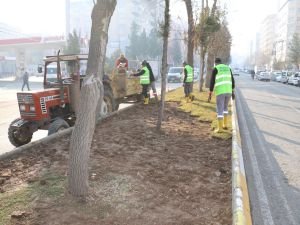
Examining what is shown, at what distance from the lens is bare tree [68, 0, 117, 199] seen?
179 inches

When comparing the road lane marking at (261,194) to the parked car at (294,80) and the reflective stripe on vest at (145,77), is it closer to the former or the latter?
the reflective stripe on vest at (145,77)

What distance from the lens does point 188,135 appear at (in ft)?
29.7

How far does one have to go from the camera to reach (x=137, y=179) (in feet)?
18.0

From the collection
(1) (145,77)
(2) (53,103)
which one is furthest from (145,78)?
(2) (53,103)

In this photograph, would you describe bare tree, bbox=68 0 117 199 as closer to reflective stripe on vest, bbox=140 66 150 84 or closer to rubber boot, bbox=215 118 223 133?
rubber boot, bbox=215 118 223 133

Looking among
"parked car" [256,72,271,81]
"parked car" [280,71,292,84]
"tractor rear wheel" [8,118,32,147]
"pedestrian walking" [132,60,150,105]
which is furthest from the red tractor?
"parked car" [256,72,271,81]

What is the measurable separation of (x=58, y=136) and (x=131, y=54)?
7409 cm

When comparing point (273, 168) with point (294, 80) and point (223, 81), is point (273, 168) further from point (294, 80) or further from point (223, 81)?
point (294, 80)

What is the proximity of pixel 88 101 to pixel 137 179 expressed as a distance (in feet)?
5.01

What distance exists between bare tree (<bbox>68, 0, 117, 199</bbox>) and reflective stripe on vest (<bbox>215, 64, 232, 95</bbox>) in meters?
5.76

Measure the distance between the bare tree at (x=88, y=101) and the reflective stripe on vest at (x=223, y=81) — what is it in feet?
18.9

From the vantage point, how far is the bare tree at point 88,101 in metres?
4.55

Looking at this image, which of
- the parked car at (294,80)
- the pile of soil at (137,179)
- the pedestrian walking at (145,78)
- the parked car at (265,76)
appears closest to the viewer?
the pile of soil at (137,179)

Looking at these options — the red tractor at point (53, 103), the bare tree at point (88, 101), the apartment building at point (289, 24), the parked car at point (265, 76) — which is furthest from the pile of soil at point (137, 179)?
the apartment building at point (289, 24)
